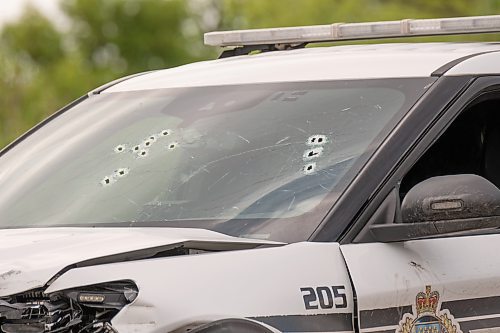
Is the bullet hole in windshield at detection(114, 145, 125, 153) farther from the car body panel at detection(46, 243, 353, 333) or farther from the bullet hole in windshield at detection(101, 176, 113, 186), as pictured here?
the car body panel at detection(46, 243, 353, 333)

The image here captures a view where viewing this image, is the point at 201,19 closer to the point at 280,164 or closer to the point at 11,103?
the point at 11,103

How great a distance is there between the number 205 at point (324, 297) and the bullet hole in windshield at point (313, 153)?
0.55m

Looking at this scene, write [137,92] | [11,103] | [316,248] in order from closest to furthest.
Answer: [316,248]
[137,92]
[11,103]

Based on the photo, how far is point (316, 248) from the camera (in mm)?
4133

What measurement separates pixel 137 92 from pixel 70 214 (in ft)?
2.50

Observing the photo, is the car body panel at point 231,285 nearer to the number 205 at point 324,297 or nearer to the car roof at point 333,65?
the number 205 at point 324,297

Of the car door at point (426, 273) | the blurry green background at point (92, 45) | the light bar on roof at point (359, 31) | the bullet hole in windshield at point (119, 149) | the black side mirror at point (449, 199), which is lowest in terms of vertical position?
the car door at point (426, 273)

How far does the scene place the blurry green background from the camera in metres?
57.4

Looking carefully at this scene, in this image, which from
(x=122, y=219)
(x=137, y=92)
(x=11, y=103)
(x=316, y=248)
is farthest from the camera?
(x=11, y=103)

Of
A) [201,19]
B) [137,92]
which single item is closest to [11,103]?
[201,19]

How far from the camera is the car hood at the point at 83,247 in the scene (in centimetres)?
391

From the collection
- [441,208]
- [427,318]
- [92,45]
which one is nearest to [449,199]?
[441,208]

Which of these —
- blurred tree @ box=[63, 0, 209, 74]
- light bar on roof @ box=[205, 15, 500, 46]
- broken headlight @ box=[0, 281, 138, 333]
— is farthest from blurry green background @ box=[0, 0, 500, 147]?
broken headlight @ box=[0, 281, 138, 333]

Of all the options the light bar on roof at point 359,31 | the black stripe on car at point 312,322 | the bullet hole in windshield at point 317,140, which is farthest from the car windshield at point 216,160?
the light bar on roof at point 359,31
